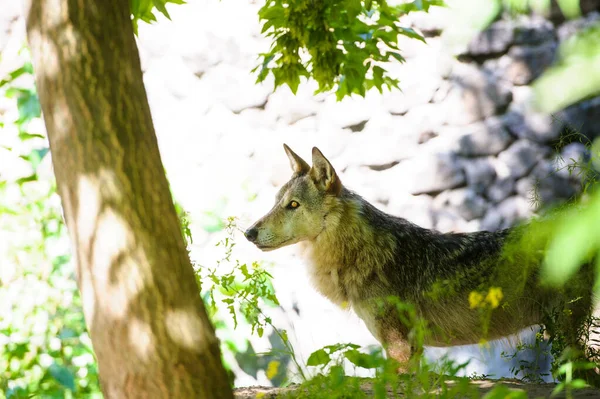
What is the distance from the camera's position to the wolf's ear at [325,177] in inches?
146

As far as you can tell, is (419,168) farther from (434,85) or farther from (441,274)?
(441,274)

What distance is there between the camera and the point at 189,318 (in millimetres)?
1817

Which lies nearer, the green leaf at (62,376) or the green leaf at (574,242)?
the green leaf at (574,242)

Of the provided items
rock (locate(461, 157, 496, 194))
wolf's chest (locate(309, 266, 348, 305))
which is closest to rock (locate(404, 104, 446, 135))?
rock (locate(461, 157, 496, 194))

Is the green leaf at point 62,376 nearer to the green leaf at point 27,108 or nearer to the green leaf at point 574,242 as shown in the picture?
the green leaf at point 27,108

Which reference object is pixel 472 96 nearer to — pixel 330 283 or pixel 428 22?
pixel 428 22

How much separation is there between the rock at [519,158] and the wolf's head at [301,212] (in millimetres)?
1686

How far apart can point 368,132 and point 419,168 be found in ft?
1.75

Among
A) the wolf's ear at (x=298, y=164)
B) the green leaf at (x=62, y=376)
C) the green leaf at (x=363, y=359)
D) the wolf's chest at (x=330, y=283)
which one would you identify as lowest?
the green leaf at (x=363, y=359)

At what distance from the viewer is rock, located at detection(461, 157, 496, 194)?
4.89 m

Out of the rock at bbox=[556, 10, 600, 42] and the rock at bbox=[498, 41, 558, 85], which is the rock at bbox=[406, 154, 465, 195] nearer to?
the rock at bbox=[498, 41, 558, 85]

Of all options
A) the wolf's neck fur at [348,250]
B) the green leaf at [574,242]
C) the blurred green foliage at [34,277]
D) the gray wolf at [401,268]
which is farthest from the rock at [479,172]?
the green leaf at [574,242]

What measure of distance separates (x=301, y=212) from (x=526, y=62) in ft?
7.32

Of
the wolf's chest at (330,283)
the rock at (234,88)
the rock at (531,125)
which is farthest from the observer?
the rock at (234,88)
